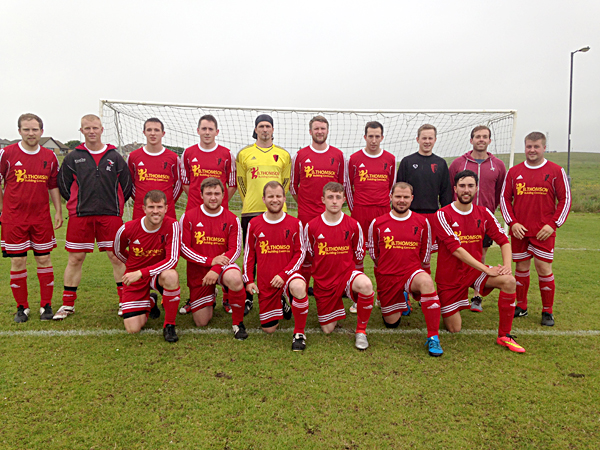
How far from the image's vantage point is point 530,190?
3887 millimetres

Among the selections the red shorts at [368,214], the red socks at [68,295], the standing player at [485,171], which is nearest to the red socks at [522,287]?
the standing player at [485,171]

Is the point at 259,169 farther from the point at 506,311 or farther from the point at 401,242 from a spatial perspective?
the point at 506,311

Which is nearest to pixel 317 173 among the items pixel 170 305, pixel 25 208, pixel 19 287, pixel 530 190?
pixel 170 305

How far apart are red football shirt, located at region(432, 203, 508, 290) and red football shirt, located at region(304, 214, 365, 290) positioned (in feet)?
2.55

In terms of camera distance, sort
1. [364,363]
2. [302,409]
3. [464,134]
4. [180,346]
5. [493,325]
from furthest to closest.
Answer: [464,134] < [493,325] < [180,346] < [364,363] < [302,409]

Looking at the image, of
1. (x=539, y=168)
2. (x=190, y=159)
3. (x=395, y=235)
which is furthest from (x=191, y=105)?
(x=539, y=168)

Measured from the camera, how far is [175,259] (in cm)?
347

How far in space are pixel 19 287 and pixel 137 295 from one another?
131 cm

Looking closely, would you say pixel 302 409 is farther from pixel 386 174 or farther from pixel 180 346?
pixel 386 174

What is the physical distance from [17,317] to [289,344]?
8.98 feet

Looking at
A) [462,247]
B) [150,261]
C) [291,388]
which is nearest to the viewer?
[291,388]

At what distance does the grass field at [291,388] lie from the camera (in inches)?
80.9

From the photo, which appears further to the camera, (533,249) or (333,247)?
(533,249)

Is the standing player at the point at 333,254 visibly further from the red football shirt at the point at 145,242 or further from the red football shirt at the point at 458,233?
the red football shirt at the point at 145,242
